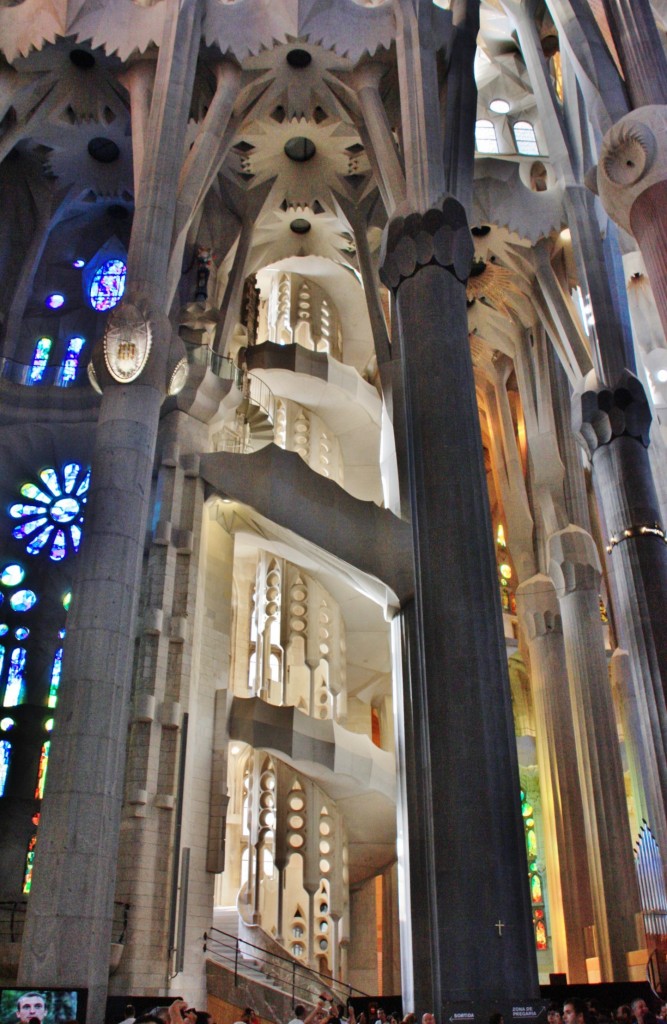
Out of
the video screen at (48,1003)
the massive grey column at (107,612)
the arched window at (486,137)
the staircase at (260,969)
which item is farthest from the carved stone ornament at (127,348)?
the arched window at (486,137)

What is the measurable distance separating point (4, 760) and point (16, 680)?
1.35 meters

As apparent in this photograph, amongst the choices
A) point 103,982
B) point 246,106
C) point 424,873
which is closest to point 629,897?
point 424,873

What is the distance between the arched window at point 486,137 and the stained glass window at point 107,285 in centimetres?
901

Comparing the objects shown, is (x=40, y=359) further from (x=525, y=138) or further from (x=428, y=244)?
(x=525, y=138)

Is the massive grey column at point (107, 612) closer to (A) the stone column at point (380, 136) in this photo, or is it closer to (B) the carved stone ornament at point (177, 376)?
(B) the carved stone ornament at point (177, 376)

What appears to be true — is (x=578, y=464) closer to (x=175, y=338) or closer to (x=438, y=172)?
(x=438, y=172)

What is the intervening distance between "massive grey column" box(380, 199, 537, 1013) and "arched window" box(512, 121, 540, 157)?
39.0 ft

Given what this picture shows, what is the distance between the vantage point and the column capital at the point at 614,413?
524 inches

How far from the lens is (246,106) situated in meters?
15.8

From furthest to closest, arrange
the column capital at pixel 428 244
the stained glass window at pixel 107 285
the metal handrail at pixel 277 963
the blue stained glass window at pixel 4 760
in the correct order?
the stained glass window at pixel 107 285 < the blue stained glass window at pixel 4 760 < the metal handrail at pixel 277 963 < the column capital at pixel 428 244

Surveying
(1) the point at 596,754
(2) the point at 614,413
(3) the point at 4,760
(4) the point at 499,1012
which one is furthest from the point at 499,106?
(4) the point at 499,1012

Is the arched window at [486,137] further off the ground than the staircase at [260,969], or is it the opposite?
the arched window at [486,137]

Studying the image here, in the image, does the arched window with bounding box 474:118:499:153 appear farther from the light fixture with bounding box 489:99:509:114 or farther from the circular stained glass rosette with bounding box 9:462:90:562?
the circular stained glass rosette with bounding box 9:462:90:562

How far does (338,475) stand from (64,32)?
1012 cm
